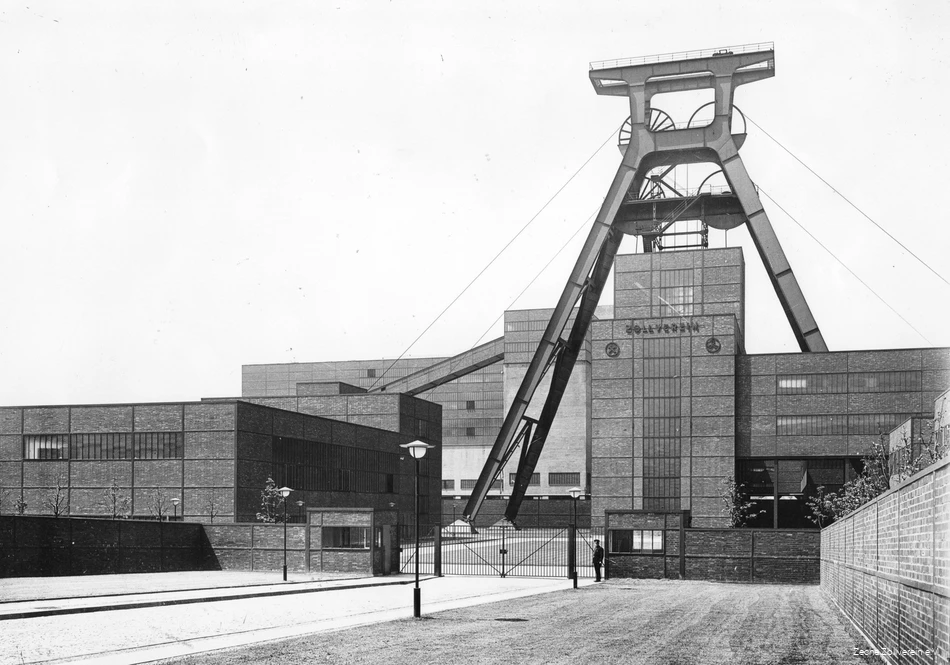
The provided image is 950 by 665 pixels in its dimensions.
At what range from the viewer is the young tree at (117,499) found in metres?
56.1

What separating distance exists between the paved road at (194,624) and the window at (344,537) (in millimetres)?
11146

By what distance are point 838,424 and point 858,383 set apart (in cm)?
326

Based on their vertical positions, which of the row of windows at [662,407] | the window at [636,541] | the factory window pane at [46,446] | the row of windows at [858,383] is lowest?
the window at [636,541]

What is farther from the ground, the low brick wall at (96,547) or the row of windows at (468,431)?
the row of windows at (468,431)

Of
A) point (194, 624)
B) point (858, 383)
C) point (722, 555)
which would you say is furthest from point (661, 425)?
point (194, 624)

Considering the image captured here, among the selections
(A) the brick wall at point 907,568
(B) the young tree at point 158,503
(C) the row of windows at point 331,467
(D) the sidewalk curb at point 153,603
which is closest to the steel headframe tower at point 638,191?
(C) the row of windows at point 331,467

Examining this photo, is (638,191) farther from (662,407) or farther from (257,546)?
(257,546)

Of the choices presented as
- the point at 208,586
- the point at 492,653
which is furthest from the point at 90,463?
the point at 492,653

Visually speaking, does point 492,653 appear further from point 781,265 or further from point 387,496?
point 387,496

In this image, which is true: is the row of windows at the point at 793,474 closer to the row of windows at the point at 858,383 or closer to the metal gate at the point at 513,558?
the row of windows at the point at 858,383

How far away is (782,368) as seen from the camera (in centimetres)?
7675

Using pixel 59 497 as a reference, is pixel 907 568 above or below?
above

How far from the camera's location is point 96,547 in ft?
136

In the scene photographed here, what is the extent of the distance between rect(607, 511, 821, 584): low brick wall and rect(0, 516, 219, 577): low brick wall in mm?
18817
